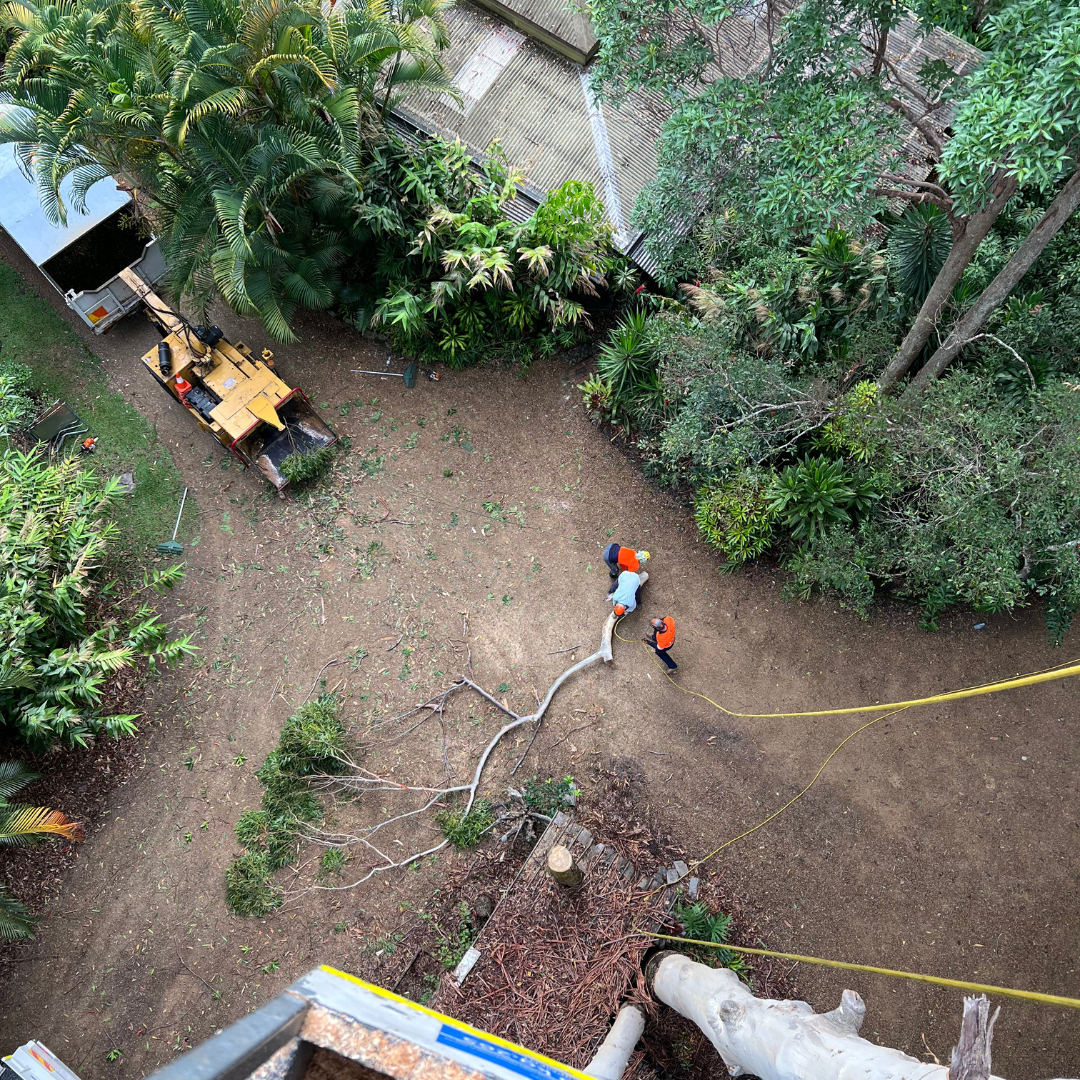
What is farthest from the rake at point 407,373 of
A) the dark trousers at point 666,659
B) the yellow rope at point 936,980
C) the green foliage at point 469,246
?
the yellow rope at point 936,980

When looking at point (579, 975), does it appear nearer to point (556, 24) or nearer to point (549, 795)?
point (549, 795)

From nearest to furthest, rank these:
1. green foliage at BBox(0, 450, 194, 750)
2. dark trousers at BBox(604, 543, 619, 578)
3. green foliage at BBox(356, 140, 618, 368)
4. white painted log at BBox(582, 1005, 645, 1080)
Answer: white painted log at BBox(582, 1005, 645, 1080)
green foliage at BBox(0, 450, 194, 750)
dark trousers at BBox(604, 543, 619, 578)
green foliage at BBox(356, 140, 618, 368)

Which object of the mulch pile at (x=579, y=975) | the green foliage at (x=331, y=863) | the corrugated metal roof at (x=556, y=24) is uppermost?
the corrugated metal roof at (x=556, y=24)

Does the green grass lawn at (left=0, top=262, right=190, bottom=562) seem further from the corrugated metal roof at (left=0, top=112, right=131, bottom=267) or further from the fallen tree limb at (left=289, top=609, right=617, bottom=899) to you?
the fallen tree limb at (left=289, top=609, right=617, bottom=899)

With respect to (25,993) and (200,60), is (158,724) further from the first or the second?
(200,60)

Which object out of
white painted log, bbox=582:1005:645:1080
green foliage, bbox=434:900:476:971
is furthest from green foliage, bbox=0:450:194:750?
white painted log, bbox=582:1005:645:1080

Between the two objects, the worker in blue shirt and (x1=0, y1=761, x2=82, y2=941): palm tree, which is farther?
the worker in blue shirt

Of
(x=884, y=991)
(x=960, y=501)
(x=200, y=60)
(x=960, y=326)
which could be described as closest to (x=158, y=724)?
(x=200, y=60)

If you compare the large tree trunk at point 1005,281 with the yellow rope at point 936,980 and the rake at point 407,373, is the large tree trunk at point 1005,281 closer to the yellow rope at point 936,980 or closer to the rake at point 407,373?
the yellow rope at point 936,980
